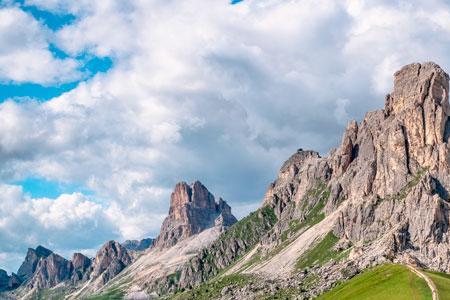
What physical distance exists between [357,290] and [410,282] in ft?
82.4

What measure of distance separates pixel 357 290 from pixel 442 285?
119 ft

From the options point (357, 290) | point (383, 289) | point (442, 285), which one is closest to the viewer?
point (442, 285)

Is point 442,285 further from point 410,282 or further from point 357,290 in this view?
point 357,290

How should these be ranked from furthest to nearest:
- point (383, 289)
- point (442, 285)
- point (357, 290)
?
point (357, 290) < point (383, 289) < point (442, 285)

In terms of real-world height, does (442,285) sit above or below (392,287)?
below

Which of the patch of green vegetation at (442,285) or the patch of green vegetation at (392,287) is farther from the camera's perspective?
the patch of green vegetation at (392,287)

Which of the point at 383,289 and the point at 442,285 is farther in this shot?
the point at 383,289

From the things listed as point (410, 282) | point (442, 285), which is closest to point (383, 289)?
point (410, 282)

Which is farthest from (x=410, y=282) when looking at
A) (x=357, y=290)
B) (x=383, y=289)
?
(x=357, y=290)

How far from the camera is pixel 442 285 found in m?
160

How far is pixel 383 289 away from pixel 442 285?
18.1 metres

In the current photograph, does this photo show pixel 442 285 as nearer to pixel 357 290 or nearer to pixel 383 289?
pixel 383 289

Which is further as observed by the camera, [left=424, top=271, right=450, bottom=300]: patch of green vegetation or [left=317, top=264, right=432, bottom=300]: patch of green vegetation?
[left=317, top=264, right=432, bottom=300]: patch of green vegetation

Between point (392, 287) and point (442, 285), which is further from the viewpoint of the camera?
point (392, 287)
